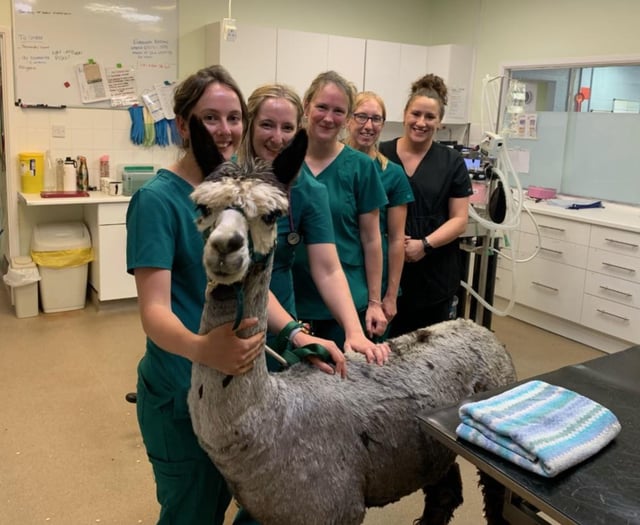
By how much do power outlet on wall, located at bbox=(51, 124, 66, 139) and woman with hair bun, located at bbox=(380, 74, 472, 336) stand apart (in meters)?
2.94

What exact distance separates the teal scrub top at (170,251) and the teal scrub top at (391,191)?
1.12 meters

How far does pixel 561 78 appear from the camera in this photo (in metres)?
5.12

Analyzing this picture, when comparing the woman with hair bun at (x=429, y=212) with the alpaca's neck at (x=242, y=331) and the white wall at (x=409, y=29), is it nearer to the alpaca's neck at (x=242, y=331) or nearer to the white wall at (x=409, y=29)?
the alpaca's neck at (x=242, y=331)

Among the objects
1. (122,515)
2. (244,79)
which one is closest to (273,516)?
(122,515)

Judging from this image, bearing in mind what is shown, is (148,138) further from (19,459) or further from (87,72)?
(19,459)

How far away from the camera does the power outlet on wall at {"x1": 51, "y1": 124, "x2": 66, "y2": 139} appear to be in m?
4.60

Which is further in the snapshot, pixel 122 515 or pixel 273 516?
pixel 122 515

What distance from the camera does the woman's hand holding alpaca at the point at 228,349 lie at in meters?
1.08

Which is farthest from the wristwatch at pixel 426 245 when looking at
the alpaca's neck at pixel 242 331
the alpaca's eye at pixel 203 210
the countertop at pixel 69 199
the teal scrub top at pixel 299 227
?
the countertop at pixel 69 199

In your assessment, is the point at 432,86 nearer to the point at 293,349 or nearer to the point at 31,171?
the point at 293,349

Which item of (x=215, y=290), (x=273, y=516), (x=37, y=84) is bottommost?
(x=273, y=516)

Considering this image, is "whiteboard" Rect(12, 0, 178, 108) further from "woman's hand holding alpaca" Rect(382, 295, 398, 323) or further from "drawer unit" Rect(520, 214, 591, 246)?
"woman's hand holding alpaca" Rect(382, 295, 398, 323)

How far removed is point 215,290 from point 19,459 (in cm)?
210

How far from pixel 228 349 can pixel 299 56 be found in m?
4.35
